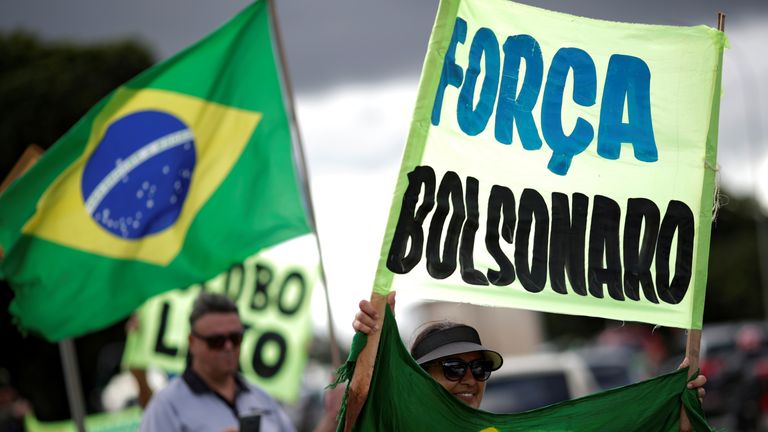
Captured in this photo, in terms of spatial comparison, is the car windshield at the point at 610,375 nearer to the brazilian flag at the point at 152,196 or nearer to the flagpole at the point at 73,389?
the brazilian flag at the point at 152,196

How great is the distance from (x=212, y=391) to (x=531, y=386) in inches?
184

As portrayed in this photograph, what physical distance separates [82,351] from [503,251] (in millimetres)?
25443

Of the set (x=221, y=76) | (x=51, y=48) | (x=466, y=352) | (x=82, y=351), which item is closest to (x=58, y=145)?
(x=221, y=76)

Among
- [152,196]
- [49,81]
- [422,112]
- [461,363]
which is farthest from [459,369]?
[49,81]

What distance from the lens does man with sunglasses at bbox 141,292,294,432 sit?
5.77 m

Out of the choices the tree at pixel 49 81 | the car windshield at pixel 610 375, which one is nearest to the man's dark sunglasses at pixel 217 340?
the car windshield at pixel 610 375

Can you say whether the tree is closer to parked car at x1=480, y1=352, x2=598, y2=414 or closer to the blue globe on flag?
parked car at x1=480, y1=352, x2=598, y2=414

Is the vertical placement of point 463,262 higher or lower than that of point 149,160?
lower

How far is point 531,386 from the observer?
10.1m

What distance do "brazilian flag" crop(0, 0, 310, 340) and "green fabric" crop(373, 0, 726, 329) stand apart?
9.79 ft

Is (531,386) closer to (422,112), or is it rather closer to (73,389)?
(73,389)

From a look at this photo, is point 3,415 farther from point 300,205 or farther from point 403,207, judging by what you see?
point 403,207

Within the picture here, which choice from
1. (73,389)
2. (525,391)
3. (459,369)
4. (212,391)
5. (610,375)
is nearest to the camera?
(459,369)

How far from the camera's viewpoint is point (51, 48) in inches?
1267
